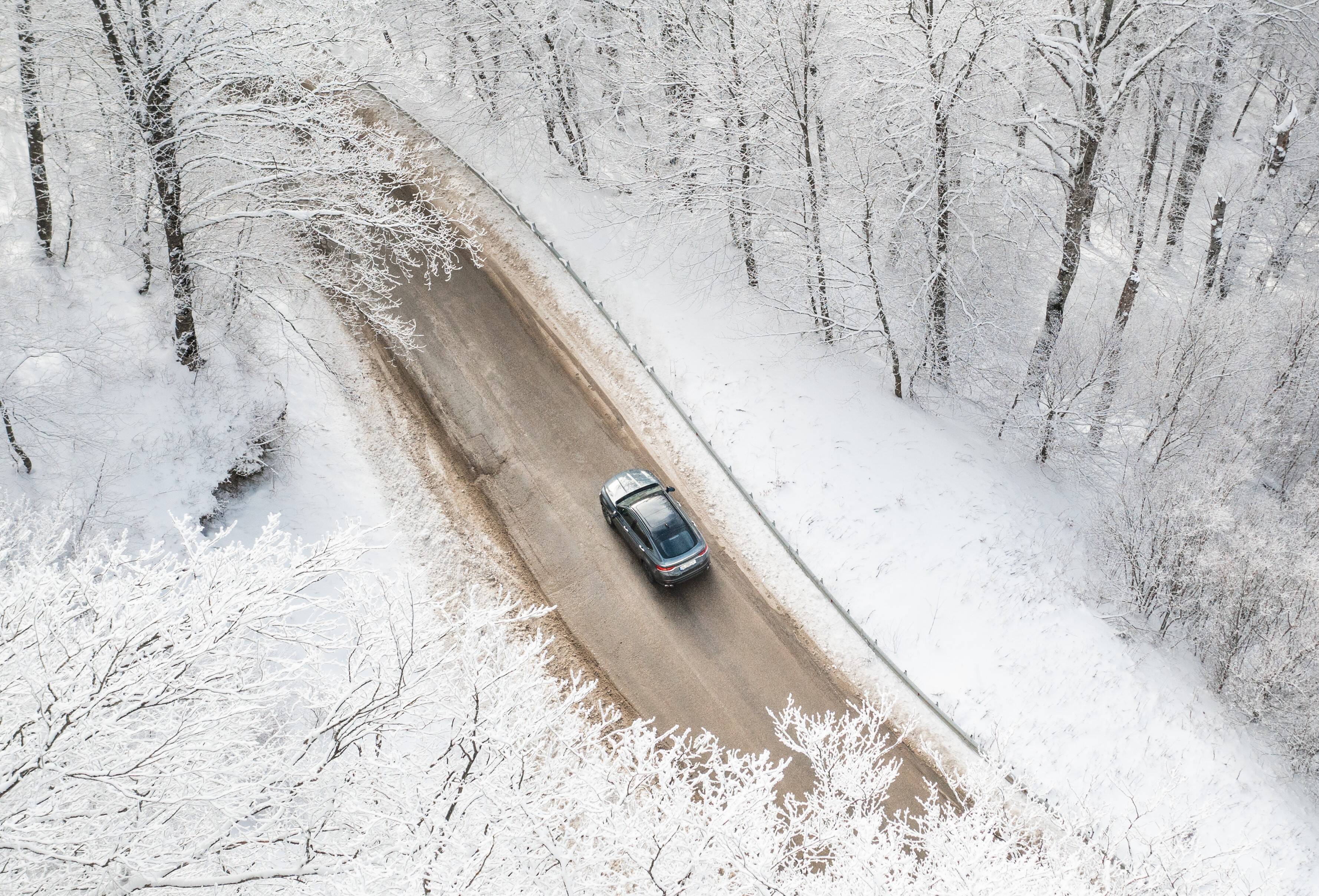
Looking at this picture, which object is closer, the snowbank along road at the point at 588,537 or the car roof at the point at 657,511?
the snowbank along road at the point at 588,537

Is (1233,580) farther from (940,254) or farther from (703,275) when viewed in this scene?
(703,275)

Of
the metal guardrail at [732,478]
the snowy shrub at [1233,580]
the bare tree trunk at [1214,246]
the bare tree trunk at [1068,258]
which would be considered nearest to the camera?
the snowy shrub at [1233,580]

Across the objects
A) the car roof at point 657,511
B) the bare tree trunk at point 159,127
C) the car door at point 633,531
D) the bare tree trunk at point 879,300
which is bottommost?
the car door at point 633,531

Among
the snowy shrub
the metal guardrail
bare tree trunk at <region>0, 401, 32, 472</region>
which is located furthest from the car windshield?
bare tree trunk at <region>0, 401, 32, 472</region>

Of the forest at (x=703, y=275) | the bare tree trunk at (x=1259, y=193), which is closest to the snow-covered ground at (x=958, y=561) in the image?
the forest at (x=703, y=275)

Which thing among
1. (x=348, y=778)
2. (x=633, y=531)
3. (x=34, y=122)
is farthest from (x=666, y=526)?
(x=34, y=122)

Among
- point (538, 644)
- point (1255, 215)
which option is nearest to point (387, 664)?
point (538, 644)

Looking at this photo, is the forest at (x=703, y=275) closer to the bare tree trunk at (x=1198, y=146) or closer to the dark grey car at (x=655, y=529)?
the bare tree trunk at (x=1198, y=146)
